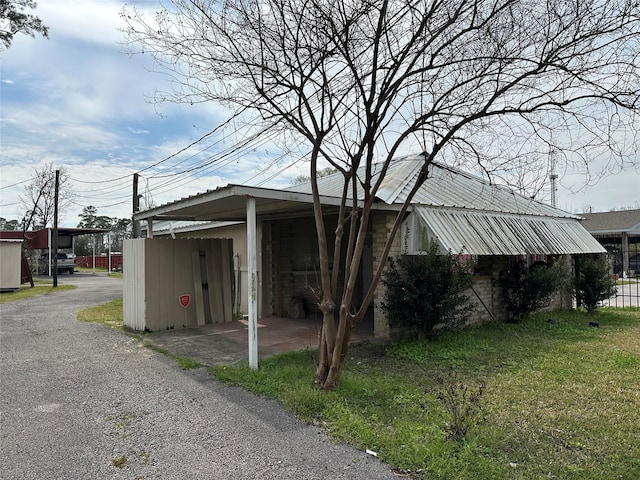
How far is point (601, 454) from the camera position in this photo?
355cm

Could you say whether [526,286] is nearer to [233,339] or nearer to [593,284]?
[593,284]

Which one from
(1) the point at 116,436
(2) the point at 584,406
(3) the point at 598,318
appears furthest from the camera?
(3) the point at 598,318

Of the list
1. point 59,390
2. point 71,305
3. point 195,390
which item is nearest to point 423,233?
point 195,390

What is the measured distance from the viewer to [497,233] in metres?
8.95

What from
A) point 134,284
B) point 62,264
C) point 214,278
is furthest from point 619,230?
point 62,264

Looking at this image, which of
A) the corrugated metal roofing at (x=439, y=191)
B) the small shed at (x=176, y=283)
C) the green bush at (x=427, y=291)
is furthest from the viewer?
the small shed at (x=176, y=283)

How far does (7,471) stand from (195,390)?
211 centimetres

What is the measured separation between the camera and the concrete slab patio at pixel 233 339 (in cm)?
712

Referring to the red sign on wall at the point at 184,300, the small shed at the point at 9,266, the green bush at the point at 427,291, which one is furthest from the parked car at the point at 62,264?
the green bush at the point at 427,291

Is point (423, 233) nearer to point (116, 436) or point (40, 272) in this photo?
point (116, 436)

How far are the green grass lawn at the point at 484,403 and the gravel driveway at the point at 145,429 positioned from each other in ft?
1.07

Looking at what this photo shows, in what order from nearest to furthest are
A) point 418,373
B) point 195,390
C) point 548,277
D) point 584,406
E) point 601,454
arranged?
point 601,454 < point 584,406 < point 195,390 < point 418,373 < point 548,277

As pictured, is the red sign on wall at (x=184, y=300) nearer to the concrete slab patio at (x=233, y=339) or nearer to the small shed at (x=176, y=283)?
the small shed at (x=176, y=283)

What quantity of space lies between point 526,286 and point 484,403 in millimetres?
5987
